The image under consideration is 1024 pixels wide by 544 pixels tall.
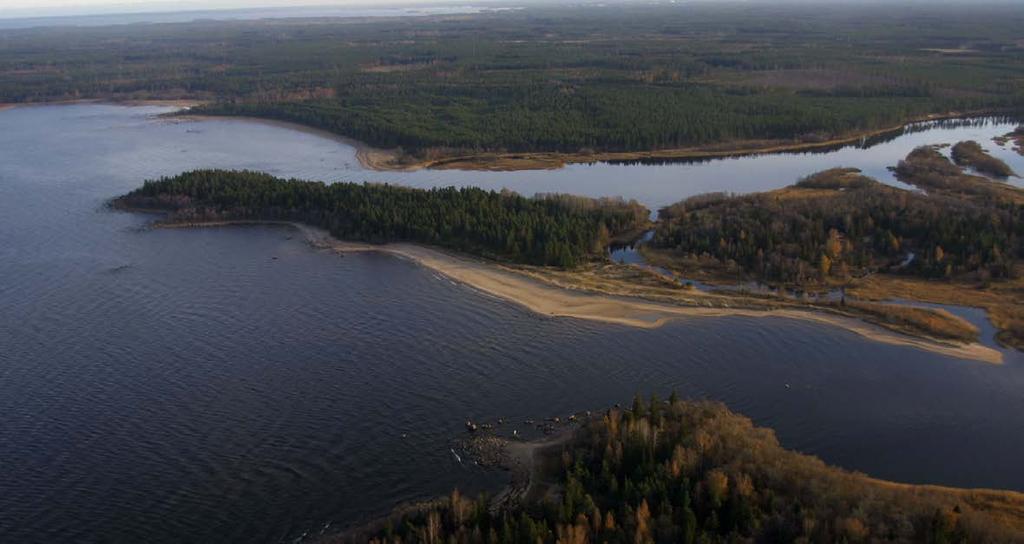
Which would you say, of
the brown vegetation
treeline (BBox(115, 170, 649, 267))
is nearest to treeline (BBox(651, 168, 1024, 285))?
treeline (BBox(115, 170, 649, 267))

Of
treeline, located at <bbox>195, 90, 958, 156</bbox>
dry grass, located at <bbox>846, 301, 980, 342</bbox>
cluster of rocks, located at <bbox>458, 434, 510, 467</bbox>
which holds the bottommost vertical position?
cluster of rocks, located at <bbox>458, 434, 510, 467</bbox>

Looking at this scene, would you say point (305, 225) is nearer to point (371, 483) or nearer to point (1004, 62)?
point (371, 483)

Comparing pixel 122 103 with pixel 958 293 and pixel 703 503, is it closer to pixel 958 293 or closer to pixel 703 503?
pixel 958 293

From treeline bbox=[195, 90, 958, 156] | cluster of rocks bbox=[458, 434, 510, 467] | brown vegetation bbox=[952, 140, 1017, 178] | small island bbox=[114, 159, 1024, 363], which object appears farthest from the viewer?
treeline bbox=[195, 90, 958, 156]

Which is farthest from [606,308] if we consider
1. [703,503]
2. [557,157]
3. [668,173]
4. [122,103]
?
[122,103]

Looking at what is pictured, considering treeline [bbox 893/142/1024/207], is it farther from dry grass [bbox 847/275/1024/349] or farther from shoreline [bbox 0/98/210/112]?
shoreline [bbox 0/98/210/112]
